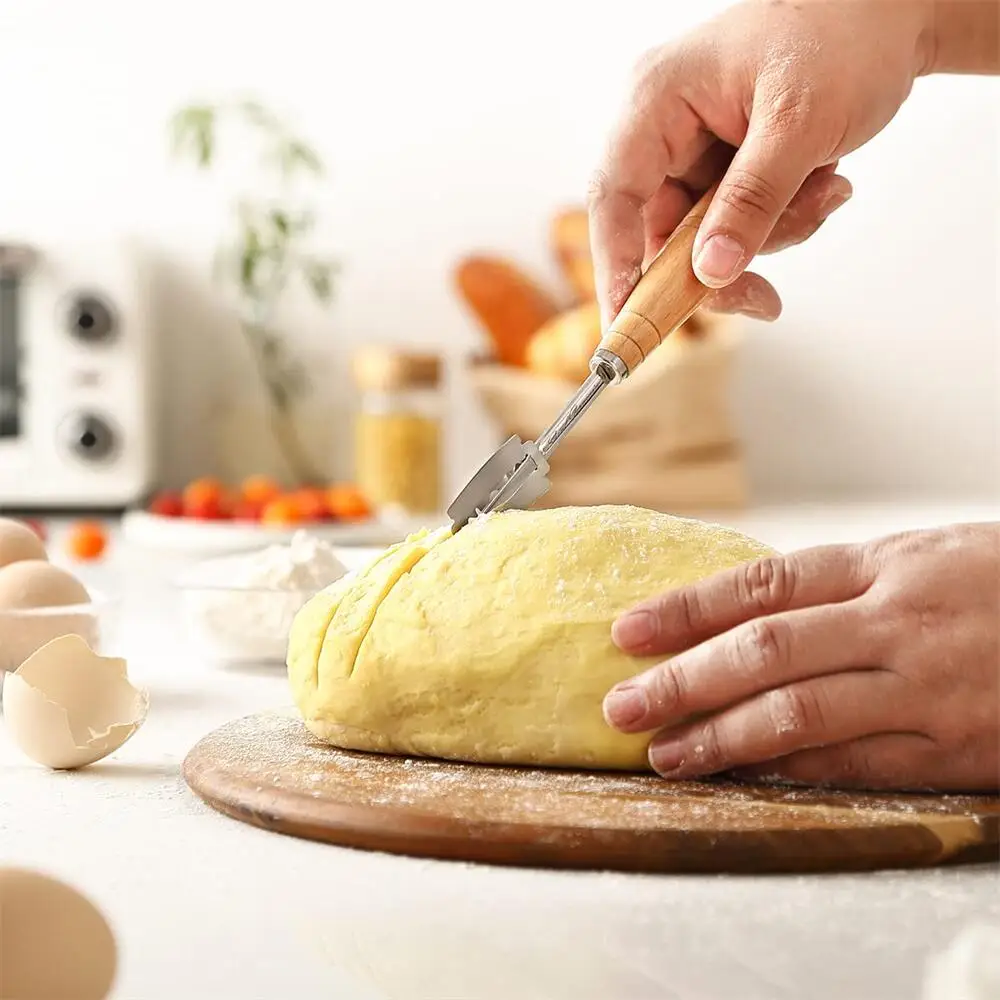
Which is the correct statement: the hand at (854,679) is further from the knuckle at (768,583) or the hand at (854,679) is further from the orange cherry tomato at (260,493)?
the orange cherry tomato at (260,493)

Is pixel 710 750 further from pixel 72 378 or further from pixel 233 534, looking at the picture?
pixel 72 378

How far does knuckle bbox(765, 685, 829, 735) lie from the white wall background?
239 cm

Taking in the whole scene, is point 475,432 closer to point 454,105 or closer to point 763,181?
Result: point 454,105

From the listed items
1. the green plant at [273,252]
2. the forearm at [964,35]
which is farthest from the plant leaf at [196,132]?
the forearm at [964,35]

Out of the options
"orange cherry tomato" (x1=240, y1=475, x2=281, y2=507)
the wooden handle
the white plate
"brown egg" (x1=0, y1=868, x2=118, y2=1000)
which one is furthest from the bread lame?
"orange cherry tomato" (x1=240, y1=475, x2=281, y2=507)

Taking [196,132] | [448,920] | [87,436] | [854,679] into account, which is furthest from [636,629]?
[196,132]

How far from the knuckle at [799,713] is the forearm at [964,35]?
2.10 ft

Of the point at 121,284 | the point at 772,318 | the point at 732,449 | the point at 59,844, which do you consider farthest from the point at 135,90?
the point at 59,844

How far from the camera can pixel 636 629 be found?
0.96 m

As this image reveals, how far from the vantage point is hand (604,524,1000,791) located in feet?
A: 2.94

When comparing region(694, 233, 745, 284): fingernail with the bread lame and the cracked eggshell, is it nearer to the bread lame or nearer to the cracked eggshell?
the bread lame

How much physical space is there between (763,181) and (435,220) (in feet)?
7.13

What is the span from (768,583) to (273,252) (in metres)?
2.30

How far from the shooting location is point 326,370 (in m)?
3.26
